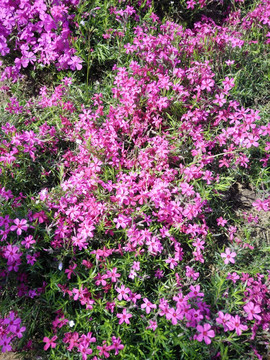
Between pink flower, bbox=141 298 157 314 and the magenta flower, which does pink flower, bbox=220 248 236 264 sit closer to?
pink flower, bbox=141 298 157 314

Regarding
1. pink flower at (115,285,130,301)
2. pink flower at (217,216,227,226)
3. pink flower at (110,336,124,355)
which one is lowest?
pink flower at (110,336,124,355)

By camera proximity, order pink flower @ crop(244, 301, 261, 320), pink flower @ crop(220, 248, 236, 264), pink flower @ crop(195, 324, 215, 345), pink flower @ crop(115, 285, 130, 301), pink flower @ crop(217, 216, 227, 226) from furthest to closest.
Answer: pink flower @ crop(217, 216, 227, 226)
pink flower @ crop(220, 248, 236, 264)
pink flower @ crop(115, 285, 130, 301)
pink flower @ crop(244, 301, 261, 320)
pink flower @ crop(195, 324, 215, 345)

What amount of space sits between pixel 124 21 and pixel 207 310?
300 cm

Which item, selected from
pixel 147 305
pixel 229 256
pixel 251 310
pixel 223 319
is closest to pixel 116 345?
pixel 147 305

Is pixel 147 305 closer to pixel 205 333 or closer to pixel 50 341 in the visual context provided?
pixel 205 333

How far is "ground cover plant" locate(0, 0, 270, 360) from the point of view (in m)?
2.29

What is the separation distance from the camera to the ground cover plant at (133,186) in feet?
7.52

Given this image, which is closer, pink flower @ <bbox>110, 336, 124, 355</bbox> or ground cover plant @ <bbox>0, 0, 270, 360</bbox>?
pink flower @ <bbox>110, 336, 124, 355</bbox>

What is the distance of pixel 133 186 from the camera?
8.79ft

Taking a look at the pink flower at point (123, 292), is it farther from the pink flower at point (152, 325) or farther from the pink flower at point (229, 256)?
the pink flower at point (229, 256)

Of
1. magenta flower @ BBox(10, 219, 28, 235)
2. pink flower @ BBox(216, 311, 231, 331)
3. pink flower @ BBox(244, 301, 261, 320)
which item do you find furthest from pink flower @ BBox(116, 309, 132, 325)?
magenta flower @ BBox(10, 219, 28, 235)

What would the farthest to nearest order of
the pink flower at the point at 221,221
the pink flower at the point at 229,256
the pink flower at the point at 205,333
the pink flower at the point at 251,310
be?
the pink flower at the point at 221,221 → the pink flower at the point at 229,256 → the pink flower at the point at 251,310 → the pink flower at the point at 205,333

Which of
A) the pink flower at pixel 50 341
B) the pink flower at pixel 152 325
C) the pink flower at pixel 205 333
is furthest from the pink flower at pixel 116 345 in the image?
the pink flower at pixel 205 333

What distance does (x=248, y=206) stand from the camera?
3.03m
